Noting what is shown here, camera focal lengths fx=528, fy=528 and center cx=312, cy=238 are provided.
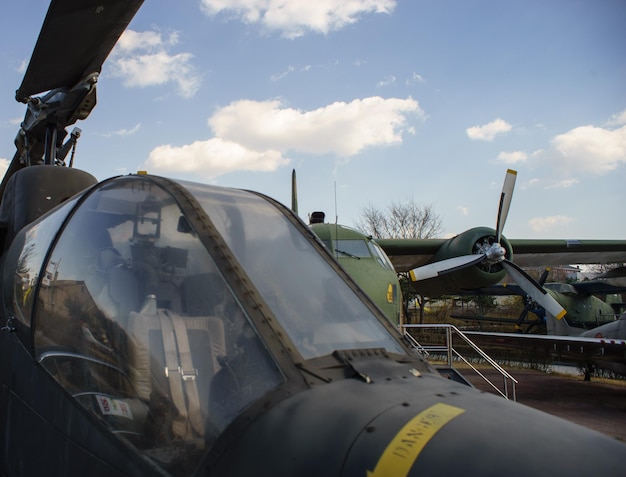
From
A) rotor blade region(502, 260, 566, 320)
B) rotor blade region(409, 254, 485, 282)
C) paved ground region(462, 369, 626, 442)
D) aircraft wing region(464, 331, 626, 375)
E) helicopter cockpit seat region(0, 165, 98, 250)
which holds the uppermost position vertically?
helicopter cockpit seat region(0, 165, 98, 250)

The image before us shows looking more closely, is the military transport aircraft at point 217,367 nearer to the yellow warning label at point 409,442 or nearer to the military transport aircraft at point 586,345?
the yellow warning label at point 409,442

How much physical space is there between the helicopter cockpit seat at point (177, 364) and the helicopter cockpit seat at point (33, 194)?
118 inches

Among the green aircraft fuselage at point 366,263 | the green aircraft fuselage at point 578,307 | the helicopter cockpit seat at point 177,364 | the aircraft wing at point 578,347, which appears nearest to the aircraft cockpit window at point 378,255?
the green aircraft fuselage at point 366,263

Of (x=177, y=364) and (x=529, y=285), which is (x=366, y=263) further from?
(x=177, y=364)

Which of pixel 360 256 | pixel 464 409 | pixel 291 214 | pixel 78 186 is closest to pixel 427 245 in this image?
pixel 360 256

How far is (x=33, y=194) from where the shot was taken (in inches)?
184

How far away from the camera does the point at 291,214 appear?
2787mm

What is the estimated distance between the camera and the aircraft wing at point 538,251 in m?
15.7

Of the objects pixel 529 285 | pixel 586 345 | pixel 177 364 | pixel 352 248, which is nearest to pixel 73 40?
pixel 177 364

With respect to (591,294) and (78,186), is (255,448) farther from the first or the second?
(591,294)

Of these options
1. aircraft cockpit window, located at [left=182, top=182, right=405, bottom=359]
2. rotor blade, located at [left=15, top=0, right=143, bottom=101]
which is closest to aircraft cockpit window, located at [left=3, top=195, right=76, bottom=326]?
aircraft cockpit window, located at [left=182, top=182, right=405, bottom=359]

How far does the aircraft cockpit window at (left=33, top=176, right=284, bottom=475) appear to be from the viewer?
5.98 ft

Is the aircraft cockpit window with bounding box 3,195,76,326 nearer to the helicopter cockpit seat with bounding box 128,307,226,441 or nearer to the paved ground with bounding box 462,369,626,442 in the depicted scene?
the helicopter cockpit seat with bounding box 128,307,226,441

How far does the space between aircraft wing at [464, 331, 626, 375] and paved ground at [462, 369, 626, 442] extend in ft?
2.52
